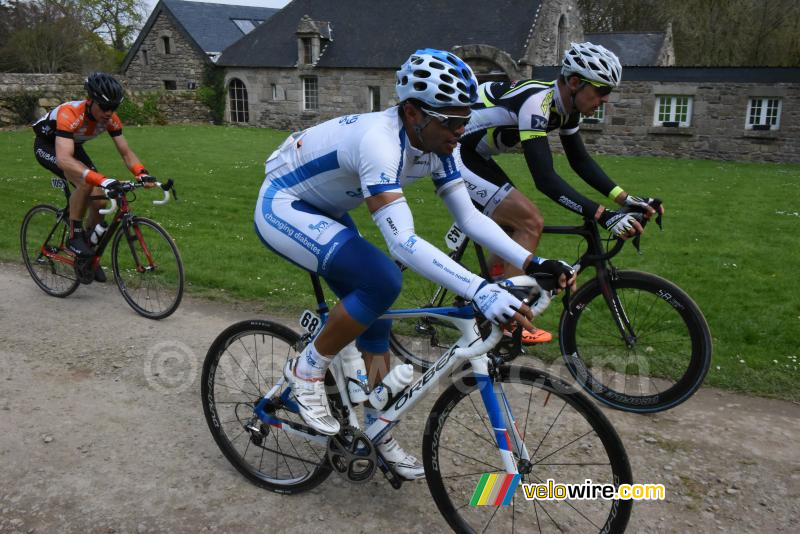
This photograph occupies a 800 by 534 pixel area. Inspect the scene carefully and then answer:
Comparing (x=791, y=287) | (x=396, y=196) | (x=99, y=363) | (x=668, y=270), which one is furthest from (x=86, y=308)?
(x=791, y=287)

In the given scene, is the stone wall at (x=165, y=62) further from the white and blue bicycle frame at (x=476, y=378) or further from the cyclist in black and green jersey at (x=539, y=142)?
the white and blue bicycle frame at (x=476, y=378)

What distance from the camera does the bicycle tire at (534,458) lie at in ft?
9.72

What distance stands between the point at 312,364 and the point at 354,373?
24 centimetres

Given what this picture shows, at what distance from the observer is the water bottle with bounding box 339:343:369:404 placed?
3617mm

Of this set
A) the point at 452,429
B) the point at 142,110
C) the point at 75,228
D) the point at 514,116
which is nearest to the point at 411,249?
the point at 452,429

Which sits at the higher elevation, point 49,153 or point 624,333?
point 49,153

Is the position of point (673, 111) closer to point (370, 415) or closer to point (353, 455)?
point (370, 415)

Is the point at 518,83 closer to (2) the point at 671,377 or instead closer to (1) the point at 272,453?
(2) the point at 671,377

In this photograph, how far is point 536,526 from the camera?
3424mm

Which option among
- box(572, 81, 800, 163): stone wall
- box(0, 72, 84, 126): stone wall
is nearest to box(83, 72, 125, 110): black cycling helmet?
box(572, 81, 800, 163): stone wall

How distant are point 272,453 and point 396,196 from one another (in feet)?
6.48

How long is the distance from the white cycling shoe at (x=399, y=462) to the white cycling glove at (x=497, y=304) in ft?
3.87

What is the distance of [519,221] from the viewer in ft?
16.9

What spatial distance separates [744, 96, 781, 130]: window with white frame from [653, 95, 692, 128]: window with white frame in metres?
2.00
